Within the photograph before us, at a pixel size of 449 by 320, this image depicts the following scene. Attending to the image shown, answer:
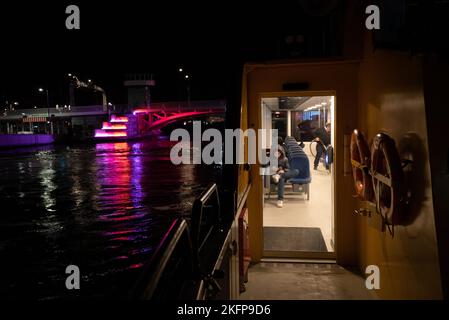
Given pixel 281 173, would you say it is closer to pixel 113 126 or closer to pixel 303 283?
pixel 303 283

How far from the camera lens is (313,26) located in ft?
19.6

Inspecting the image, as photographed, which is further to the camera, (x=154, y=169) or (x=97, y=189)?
(x=154, y=169)

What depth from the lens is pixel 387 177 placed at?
3285mm

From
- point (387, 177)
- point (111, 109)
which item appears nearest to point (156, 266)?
point (387, 177)

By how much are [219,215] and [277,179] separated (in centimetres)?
455

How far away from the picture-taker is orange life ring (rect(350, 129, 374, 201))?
413cm

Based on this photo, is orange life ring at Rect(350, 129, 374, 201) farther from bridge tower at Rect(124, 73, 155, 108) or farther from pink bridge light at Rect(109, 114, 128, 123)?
bridge tower at Rect(124, 73, 155, 108)

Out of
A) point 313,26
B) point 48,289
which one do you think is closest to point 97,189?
point 48,289

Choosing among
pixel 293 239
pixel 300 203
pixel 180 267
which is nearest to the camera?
pixel 180 267

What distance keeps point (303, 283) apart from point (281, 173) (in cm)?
315

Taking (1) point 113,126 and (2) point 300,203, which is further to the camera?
(1) point 113,126
